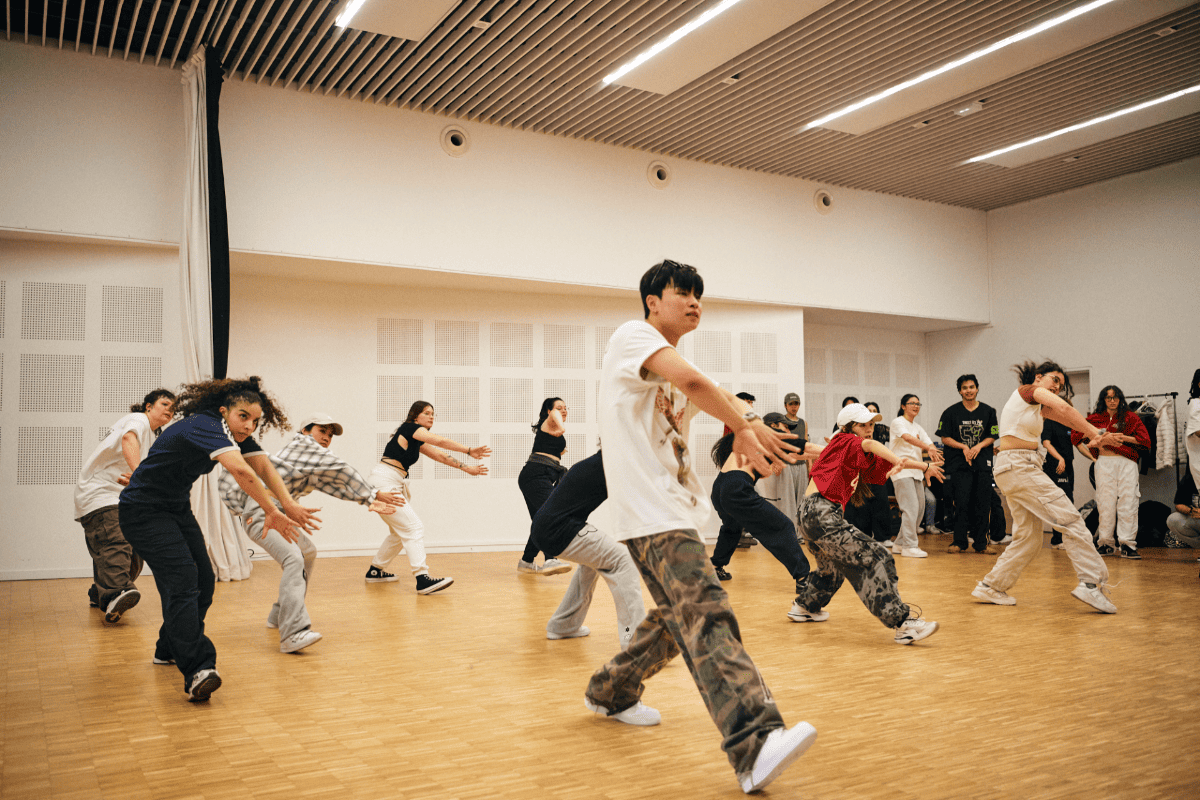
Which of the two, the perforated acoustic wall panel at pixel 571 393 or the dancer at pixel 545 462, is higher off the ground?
the perforated acoustic wall panel at pixel 571 393

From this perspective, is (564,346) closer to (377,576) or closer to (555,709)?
(377,576)

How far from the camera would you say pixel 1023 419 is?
5723 millimetres

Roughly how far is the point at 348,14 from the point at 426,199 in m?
2.45

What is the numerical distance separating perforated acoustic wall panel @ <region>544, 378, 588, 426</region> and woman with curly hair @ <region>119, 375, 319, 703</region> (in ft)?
21.2

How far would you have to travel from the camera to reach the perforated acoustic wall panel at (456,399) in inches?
392

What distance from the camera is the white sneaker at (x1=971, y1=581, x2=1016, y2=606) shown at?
5.98m

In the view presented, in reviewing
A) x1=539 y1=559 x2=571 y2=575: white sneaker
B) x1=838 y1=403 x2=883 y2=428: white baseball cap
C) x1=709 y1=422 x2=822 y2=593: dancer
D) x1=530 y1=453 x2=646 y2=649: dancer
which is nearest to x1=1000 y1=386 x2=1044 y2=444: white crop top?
x1=838 y1=403 x2=883 y2=428: white baseball cap

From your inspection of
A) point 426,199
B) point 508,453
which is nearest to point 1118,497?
point 508,453

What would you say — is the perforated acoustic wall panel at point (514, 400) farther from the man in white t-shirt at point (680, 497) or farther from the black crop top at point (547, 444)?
the man in white t-shirt at point (680, 497)

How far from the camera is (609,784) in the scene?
2680 mm

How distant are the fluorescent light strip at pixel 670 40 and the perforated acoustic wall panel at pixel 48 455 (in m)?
5.95

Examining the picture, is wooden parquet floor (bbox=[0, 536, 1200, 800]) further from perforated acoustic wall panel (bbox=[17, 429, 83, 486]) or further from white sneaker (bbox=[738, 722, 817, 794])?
perforated acoustic wall panel (bbox=[17, 429, 83, 486])

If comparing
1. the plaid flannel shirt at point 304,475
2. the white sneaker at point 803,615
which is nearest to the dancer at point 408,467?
the plaid flannel shirt at point 304,475

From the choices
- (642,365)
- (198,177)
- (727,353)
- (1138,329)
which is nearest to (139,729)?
(642,365)
